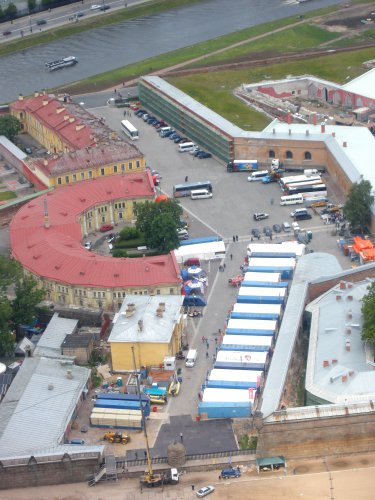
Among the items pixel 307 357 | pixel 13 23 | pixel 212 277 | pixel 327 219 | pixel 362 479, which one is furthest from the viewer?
pixel 13 23

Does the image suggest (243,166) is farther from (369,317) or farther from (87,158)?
(369,317)

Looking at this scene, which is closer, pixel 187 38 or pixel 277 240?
pixel 277 240

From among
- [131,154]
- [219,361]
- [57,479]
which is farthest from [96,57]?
[57,479]

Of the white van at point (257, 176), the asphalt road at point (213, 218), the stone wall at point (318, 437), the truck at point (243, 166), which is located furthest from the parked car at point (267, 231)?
the stone wall at point (318, 437)

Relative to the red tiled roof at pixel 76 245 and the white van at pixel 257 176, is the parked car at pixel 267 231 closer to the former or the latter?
the red tiled roof at pixel 76 245

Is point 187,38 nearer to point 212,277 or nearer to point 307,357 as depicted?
point 212,277

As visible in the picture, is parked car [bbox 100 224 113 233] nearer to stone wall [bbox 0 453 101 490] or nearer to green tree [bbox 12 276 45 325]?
green tree [bbox 12 276 45 325]
